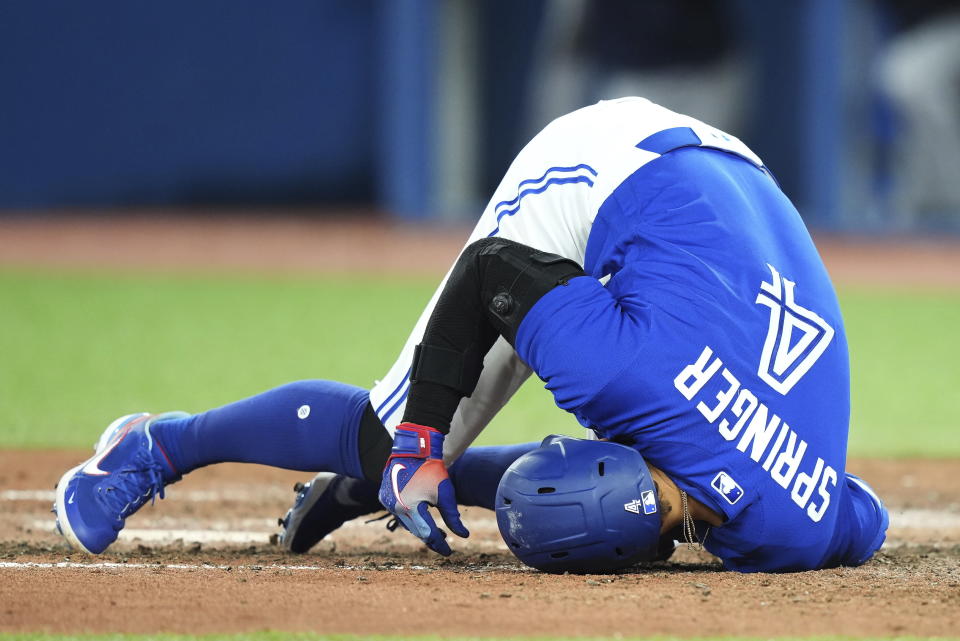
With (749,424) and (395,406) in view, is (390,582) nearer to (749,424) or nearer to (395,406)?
(395,406)

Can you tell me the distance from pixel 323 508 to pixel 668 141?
1.28 meters

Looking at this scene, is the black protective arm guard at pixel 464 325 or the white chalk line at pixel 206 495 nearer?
the black protective arm guard at pixel 464 325

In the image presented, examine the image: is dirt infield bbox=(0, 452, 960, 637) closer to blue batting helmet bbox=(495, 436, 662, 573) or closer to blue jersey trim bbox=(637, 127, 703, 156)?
blue batting helmet bbox=(495, 436, 662, 573)

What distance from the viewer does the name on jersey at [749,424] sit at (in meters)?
3.03

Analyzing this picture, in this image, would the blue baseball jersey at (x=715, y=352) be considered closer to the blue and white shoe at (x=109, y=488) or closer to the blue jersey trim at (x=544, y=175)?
the blue jersey trim at (x=544, y=175)

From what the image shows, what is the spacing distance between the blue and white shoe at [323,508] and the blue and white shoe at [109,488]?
35 cm

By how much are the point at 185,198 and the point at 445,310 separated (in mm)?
13512

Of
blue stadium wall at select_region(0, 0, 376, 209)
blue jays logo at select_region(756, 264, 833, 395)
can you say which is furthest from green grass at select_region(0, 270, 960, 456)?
blue stadium wall at select_region(0, 0, 376, 209)

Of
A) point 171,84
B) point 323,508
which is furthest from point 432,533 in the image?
point 171,84

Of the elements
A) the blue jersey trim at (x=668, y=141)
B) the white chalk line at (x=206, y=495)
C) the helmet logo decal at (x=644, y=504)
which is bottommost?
→ the white chalk line at (x=206, y=495)

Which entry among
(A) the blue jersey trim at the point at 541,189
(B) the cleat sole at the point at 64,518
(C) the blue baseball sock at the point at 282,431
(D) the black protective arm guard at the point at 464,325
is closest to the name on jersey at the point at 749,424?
(D) the black protective arm guard at the point at 464,325

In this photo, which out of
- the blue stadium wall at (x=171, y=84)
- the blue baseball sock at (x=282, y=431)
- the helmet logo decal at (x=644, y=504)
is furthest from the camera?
the blue stadium wall at (x=171, y=84)

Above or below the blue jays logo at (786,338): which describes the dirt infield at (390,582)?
below

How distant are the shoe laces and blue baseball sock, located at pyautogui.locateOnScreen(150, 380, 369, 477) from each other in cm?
5
